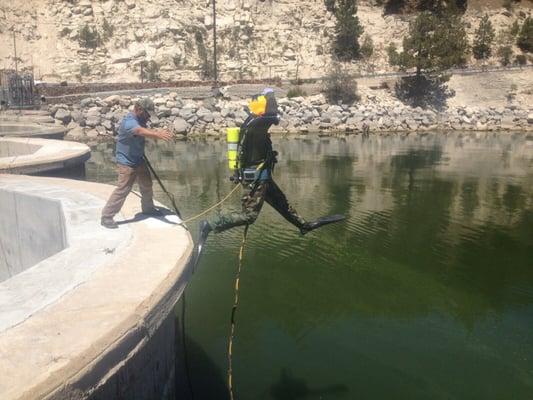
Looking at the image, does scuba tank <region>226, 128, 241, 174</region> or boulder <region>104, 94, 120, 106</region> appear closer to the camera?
scuba tank <region>226, 128, 241, 174</region>

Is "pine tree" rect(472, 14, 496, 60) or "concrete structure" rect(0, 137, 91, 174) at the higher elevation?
"pine tree" rect(472, 14, 496, 60)

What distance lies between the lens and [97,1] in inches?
2009

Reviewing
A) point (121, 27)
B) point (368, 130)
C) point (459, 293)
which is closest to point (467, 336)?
point (459, 293)

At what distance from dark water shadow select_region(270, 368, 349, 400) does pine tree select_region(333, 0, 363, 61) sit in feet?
163

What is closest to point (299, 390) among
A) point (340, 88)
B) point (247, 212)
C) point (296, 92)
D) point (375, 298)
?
point (247, 212)

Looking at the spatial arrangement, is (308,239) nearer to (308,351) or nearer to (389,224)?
(389,224)

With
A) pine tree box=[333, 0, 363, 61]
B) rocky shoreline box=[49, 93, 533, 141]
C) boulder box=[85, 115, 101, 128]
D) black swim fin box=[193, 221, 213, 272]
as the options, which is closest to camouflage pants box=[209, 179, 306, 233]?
black swim fin box=[193, 221, 213, 272]

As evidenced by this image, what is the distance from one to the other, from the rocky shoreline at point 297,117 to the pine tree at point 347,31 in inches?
353

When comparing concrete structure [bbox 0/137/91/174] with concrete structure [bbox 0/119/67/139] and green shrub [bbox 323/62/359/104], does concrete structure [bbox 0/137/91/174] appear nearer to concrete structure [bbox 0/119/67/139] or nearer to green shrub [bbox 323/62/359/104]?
concrete structure [bbox 0/119/67/139]

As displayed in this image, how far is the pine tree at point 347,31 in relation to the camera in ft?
169

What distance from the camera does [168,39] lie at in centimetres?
4972

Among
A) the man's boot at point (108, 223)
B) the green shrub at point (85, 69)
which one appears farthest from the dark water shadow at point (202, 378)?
the green shrub at point (85, 69)

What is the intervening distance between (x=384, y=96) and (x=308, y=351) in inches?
1705

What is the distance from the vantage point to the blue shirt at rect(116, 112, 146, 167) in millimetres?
6461
